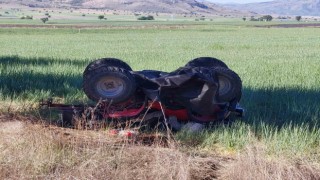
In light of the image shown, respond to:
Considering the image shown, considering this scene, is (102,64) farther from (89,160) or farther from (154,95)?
Answer: (89,160)

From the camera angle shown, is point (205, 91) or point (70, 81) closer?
point (205, 91)

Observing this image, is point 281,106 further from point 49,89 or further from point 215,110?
point 49,89

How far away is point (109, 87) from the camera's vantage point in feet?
22.0

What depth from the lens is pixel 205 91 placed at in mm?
6184

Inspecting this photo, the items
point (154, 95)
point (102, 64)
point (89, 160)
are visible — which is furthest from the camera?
point (102, 64)

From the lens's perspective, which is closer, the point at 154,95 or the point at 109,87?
the point at 154,95

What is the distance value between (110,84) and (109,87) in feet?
0.14

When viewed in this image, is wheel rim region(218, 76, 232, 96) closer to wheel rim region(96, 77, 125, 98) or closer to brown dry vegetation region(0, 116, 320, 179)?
wheel rim region(96, 77, 125, 98)

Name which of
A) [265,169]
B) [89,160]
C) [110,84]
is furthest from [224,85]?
[89,160]

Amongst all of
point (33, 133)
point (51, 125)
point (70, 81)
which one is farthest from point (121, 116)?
point (70, 81)

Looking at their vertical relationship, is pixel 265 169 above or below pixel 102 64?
below

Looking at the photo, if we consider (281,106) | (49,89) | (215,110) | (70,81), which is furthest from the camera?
(70,81)

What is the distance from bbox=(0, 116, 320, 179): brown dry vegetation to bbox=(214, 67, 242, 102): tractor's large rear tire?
1.60m

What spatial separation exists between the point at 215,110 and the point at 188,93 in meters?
0.42
